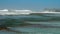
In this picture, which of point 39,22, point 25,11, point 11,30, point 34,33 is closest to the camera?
point 34,33

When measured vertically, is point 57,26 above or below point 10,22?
below

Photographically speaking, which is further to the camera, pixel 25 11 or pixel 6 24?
pixel 25 11

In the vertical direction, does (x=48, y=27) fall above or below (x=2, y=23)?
below

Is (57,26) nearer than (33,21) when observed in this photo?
Yes

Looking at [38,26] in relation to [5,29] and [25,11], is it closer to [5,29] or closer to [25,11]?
[5,29]

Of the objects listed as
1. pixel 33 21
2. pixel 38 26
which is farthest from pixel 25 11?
pixel 38 26

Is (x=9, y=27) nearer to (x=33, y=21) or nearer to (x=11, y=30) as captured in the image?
(x=11, y=30)

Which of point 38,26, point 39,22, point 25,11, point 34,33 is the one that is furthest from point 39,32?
point 25,11

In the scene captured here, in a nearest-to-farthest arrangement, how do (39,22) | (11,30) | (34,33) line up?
(34,33)
(11,30)
(39,22)

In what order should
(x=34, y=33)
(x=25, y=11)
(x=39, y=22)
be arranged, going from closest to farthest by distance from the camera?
1. (x=34, y=33)
2. (x=39, y=22)
3. (x=25, y=11)
